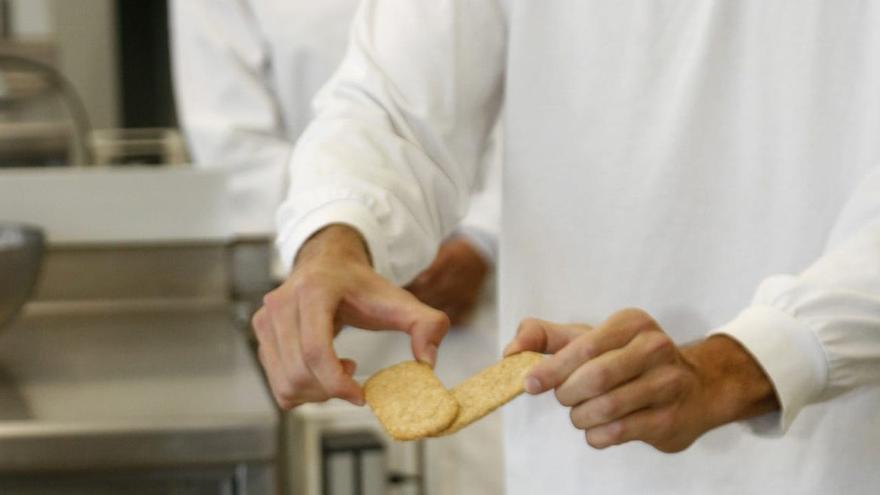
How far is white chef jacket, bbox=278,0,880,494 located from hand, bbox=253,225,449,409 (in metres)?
0.12

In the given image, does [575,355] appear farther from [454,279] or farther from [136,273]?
[136,273]

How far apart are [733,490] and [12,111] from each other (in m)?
3.85

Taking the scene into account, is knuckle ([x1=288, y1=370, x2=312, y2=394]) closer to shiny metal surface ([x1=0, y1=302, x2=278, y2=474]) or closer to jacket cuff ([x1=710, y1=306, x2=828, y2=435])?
jacket cuff ([x1=710, y1=306, x2=828, y2=435])

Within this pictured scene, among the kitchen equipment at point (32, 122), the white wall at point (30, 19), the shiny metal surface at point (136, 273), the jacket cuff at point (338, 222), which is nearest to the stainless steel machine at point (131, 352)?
the shiny metal surface at point (136, 273)

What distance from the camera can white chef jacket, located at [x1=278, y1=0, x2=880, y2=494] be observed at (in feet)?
3.90

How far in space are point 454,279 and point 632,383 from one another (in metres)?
1.08

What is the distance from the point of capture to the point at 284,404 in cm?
97

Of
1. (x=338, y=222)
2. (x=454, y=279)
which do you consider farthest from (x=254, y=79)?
(x=338, y=222)

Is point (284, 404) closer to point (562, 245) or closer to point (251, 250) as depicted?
point (562, 245)

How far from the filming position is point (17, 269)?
1714 mm

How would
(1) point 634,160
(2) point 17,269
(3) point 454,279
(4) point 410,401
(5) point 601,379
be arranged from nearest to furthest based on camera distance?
(5) point 601,379 → (4) point 410,401 → (1) point 634,160 → (2) point 17,269 → (3) point 454,279

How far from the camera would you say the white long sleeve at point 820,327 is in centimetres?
98

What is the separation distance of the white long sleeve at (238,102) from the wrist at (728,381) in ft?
4.67

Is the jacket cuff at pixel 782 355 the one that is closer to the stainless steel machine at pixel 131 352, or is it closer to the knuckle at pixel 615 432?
the knuckle at pixel 615 432
